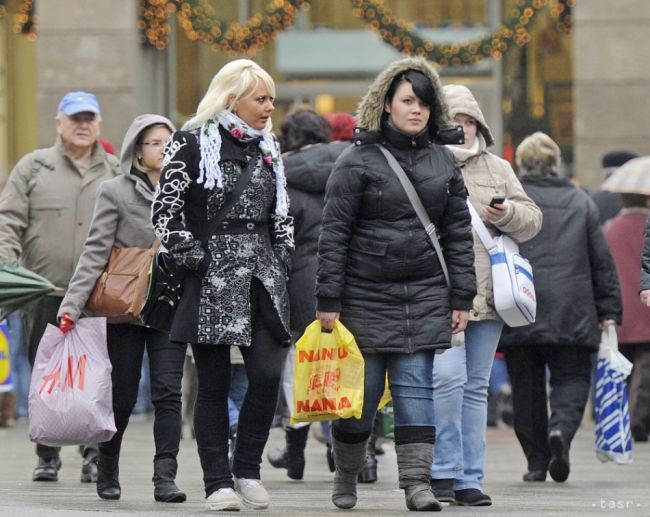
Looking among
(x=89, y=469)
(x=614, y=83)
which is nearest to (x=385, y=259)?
(x=89, y=469)

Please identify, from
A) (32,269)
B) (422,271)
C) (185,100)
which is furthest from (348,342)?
(185,100)

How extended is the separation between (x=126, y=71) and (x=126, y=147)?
9141 mm

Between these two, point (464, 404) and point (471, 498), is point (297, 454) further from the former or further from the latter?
point (471, 498)

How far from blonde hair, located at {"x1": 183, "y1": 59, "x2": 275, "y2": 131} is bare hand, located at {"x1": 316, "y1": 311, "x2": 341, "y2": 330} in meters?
0.94

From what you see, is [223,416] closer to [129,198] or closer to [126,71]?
[129,198]

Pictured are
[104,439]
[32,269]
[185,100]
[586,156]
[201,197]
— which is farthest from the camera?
[185,100]

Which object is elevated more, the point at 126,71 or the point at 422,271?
the point at 126,71

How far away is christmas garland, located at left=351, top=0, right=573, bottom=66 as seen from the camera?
1830cm

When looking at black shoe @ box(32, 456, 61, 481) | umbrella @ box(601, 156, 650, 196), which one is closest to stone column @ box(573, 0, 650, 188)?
umbrella @ box(601, 156, 650, 196)

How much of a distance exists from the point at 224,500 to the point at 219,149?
1.43 m

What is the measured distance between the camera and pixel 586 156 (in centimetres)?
1767

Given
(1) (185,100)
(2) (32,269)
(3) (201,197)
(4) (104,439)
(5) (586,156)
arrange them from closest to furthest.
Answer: (3) (201,197) < (4) (104,439) < (2) (32,269) < (5) (586,156) < (1) (185,100)

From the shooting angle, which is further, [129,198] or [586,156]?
[586,156]

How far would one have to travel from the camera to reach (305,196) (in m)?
10.1
